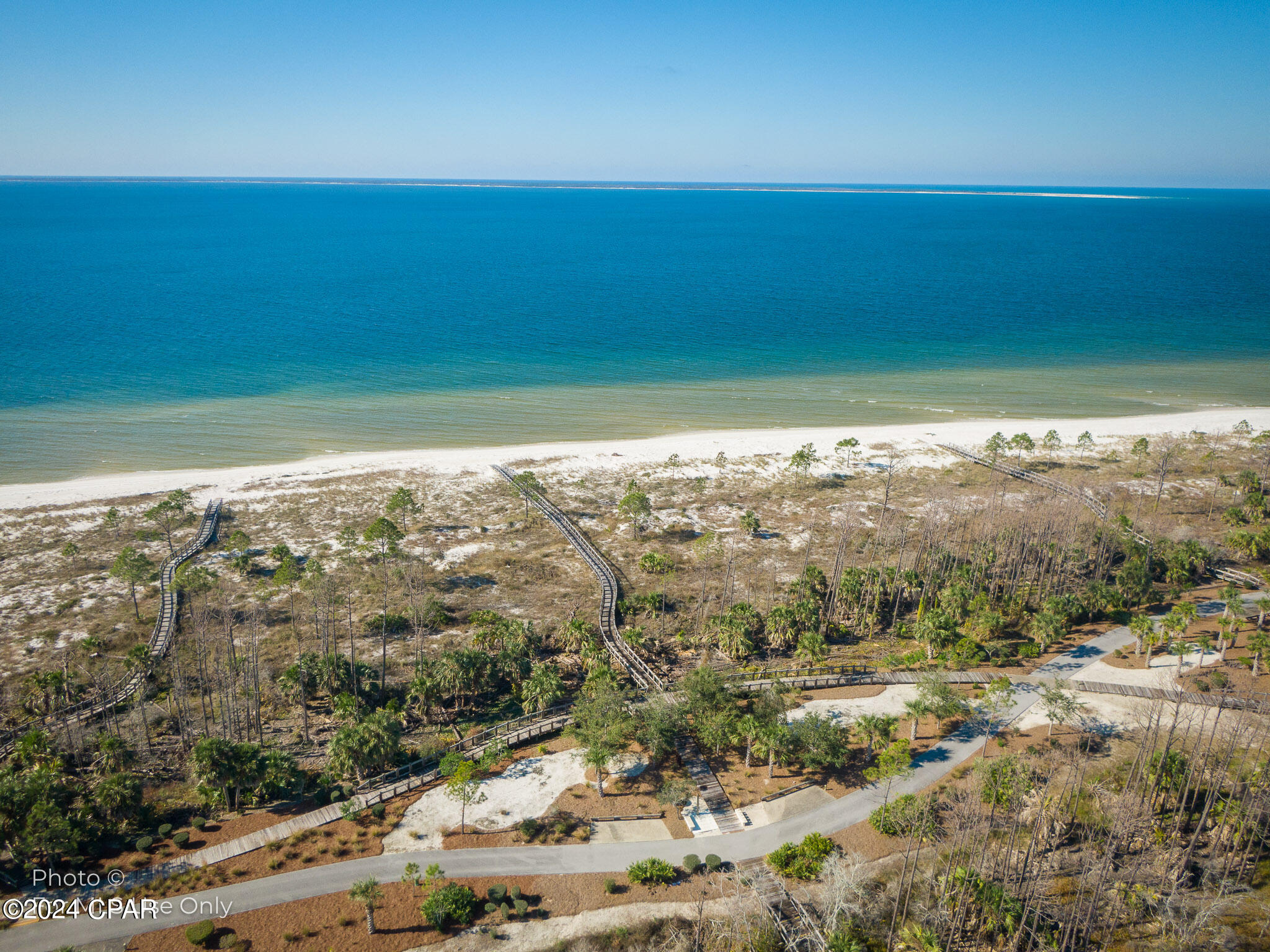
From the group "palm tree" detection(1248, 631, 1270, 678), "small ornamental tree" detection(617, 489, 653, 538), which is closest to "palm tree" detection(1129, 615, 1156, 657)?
"palm tree" detection(1248, 631, 1270, 678)

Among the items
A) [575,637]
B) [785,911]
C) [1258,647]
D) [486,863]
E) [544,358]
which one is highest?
[544,358]

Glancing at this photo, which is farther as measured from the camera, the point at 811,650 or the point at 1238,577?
the point at 1238,577

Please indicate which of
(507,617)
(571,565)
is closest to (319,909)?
(507,617)

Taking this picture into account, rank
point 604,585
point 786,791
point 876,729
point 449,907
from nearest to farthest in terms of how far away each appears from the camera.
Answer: point 449,907 < point 786,791 < point 876,729 < point 604,585

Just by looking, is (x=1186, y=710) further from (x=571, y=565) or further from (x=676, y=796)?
(x=571, y=565)

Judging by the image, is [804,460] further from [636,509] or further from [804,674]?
[804,674]

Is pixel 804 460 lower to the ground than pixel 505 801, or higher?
higher

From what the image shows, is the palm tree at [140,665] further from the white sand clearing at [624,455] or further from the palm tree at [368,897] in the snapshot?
the white sand clearing at [624,455]

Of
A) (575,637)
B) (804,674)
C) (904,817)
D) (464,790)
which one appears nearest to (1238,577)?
(804,674)
